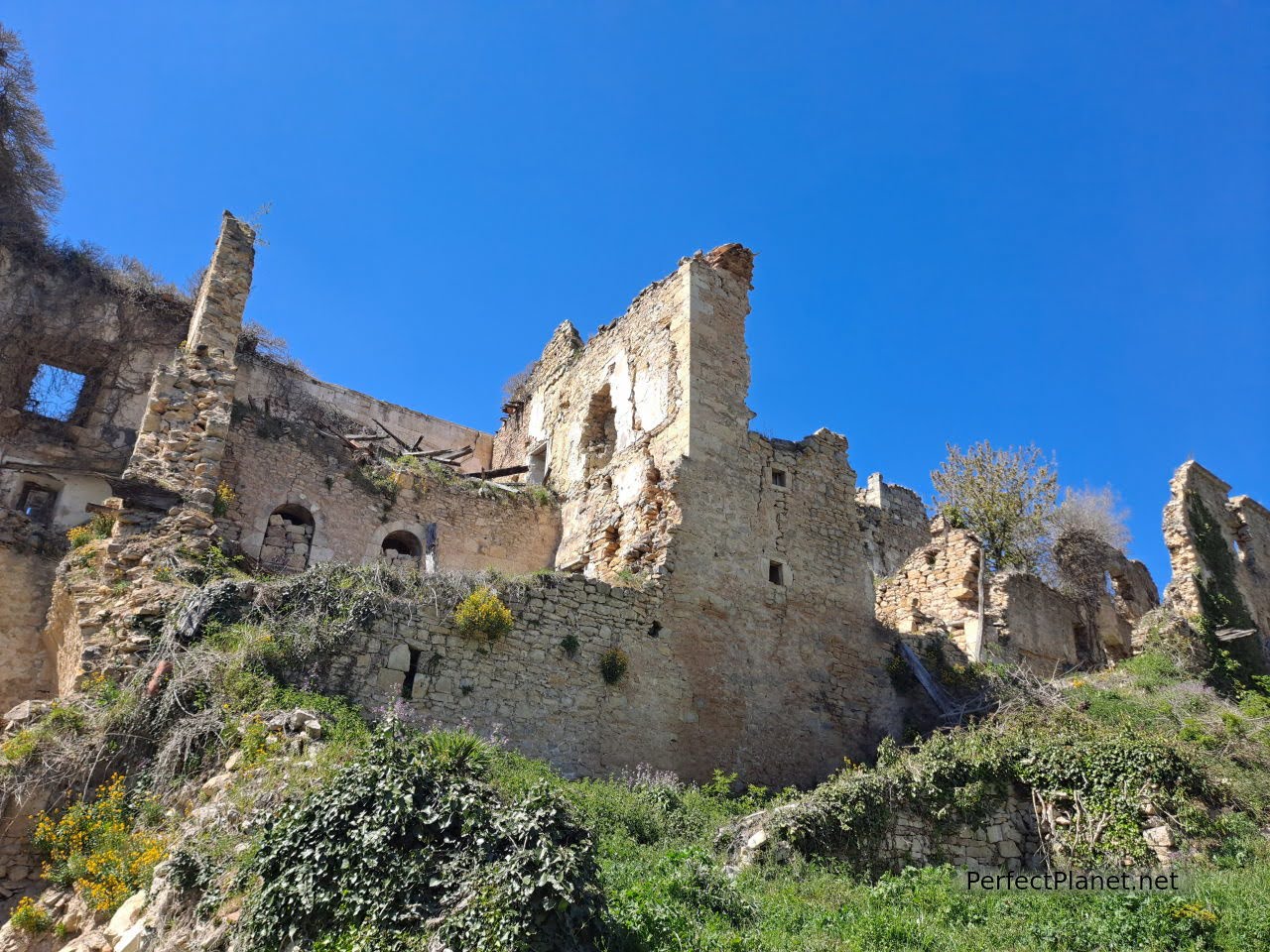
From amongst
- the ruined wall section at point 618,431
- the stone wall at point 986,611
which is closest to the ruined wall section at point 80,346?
the ruined wall section at point 618,431

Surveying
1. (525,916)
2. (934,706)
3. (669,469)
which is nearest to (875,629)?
(934,706)

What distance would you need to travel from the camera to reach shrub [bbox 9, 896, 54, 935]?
26.2 ft

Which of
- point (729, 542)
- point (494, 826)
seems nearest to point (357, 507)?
point (729, 542)

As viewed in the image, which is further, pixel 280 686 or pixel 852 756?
pixel 852 756

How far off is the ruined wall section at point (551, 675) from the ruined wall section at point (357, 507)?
142 inches

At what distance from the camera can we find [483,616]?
36.6ft

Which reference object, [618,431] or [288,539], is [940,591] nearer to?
[618,431]

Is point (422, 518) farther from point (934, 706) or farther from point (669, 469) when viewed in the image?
point (934, 706)

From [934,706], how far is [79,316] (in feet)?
50.8

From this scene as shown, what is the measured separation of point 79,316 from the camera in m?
15.7

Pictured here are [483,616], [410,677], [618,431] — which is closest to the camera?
[410,677]

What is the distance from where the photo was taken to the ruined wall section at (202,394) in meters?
12.1

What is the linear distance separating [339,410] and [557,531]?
676cm

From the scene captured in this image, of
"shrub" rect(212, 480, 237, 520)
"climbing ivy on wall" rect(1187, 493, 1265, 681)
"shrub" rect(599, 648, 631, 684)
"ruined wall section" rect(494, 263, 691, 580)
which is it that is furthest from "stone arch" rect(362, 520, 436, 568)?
"climbing ivy on wall" rect(1187, 493, 1265, 681)
